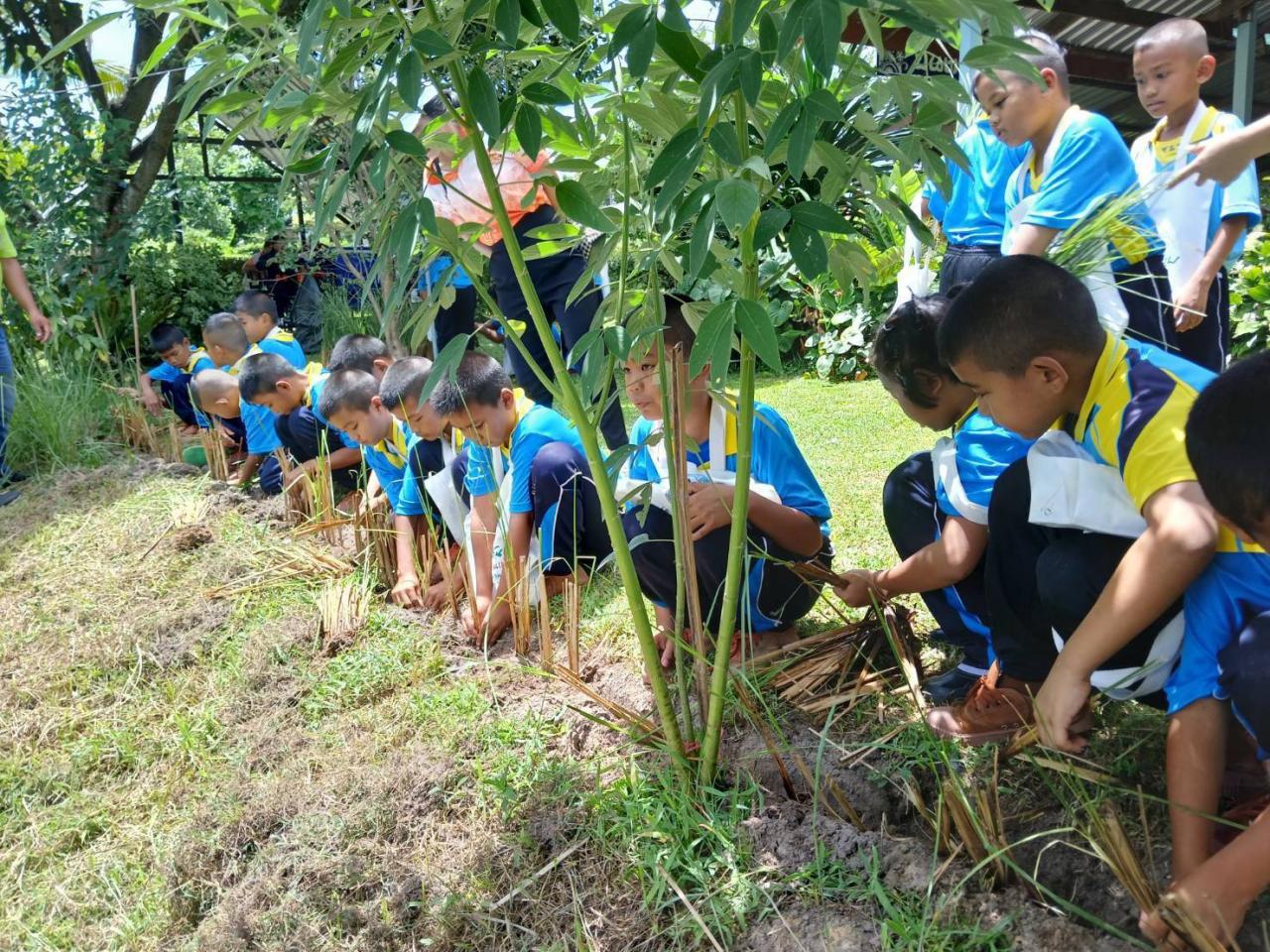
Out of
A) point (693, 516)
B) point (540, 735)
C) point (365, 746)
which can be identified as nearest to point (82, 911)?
point (365, 746)

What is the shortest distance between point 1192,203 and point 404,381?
237cm

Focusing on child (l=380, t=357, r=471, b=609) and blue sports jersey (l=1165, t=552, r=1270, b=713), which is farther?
child (l=380, t=357, r=471, b=609)

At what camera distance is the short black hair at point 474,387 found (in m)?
2.93

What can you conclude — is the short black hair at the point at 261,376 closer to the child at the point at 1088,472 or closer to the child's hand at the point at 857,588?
the child's hand at the point at 857,588

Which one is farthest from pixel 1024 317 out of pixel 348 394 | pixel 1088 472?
pixel 348 394

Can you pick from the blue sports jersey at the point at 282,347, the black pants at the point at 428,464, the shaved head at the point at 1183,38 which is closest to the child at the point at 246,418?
the blue sports jersey at the point at 282,347

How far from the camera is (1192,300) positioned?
282 centimetres

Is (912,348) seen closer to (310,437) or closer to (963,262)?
(963,262)

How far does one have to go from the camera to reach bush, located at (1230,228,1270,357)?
493cm

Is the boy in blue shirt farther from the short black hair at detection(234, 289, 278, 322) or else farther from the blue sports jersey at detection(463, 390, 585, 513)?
the short black hair at detection(234, 289, 278, 322)

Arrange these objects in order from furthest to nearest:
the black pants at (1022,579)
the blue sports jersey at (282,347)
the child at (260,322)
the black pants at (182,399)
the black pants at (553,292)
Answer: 1. the black pants at (182,399)
2. the child at (260,322)
3. the blue sports jersey at (282,347)
4. the black pants at (553,292)
5. the black pants at (1022,579)

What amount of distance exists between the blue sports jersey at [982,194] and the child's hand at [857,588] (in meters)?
1.29

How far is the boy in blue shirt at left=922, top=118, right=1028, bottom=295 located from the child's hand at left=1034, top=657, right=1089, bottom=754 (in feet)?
5.28

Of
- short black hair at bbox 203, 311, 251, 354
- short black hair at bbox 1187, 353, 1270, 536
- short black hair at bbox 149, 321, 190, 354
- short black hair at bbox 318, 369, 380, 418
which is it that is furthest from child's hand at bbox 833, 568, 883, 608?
short black hair at bbox 149, 321, 190, 354
